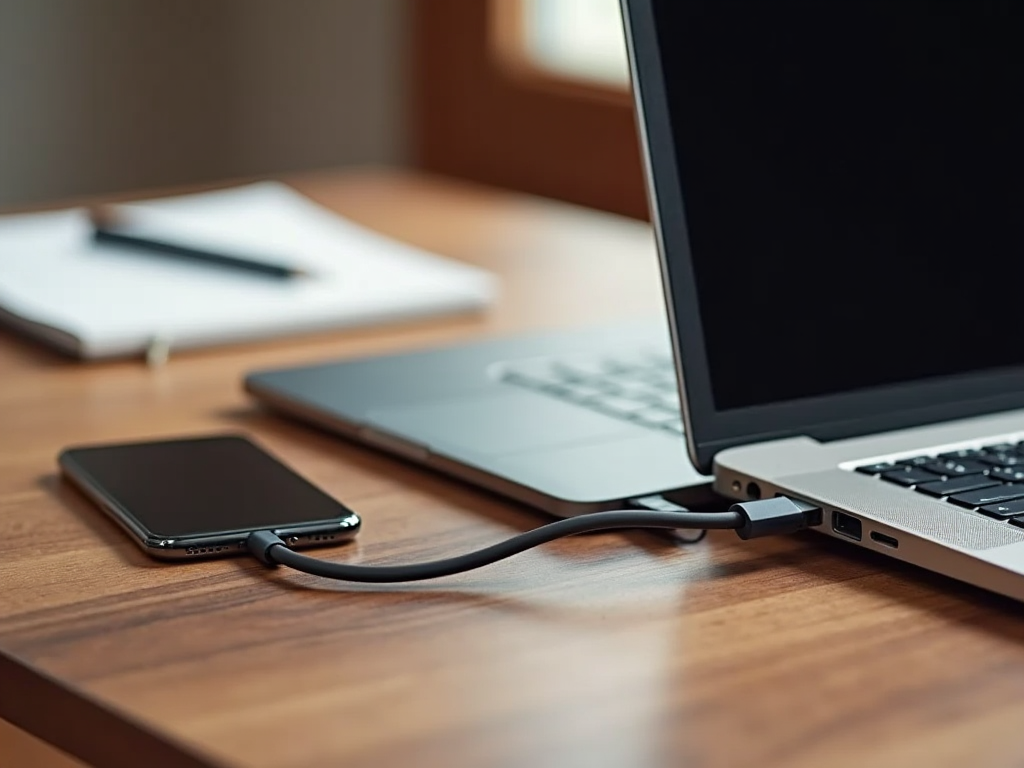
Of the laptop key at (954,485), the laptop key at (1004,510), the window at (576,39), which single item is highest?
the window at (576,39)

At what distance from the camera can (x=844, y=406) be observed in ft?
2.46

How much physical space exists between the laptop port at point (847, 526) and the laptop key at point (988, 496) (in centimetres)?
4

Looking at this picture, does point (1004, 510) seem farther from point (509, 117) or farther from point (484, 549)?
point (509, 117)

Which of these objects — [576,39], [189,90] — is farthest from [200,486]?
[189,90]

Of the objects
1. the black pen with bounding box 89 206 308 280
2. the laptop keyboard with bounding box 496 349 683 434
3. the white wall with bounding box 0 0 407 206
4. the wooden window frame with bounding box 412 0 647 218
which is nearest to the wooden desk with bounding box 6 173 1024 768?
the laptop keyboard with bounding box 496 349 683 434

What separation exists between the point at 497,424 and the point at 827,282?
0.19 meters

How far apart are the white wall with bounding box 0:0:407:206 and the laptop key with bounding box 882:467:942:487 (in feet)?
7.33

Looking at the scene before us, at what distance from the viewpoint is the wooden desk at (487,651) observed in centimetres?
51

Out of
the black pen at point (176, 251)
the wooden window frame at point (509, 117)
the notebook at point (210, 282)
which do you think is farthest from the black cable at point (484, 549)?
the wooden window frame at point (509, 117)

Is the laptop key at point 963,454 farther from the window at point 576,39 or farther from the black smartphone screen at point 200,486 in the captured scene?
the window at point 576,39

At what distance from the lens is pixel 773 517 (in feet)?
2.21

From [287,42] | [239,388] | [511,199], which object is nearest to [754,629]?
[239,388]

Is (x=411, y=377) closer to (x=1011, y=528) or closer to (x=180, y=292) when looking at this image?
(x=180, y=292)

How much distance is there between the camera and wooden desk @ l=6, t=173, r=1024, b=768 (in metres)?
0.51
